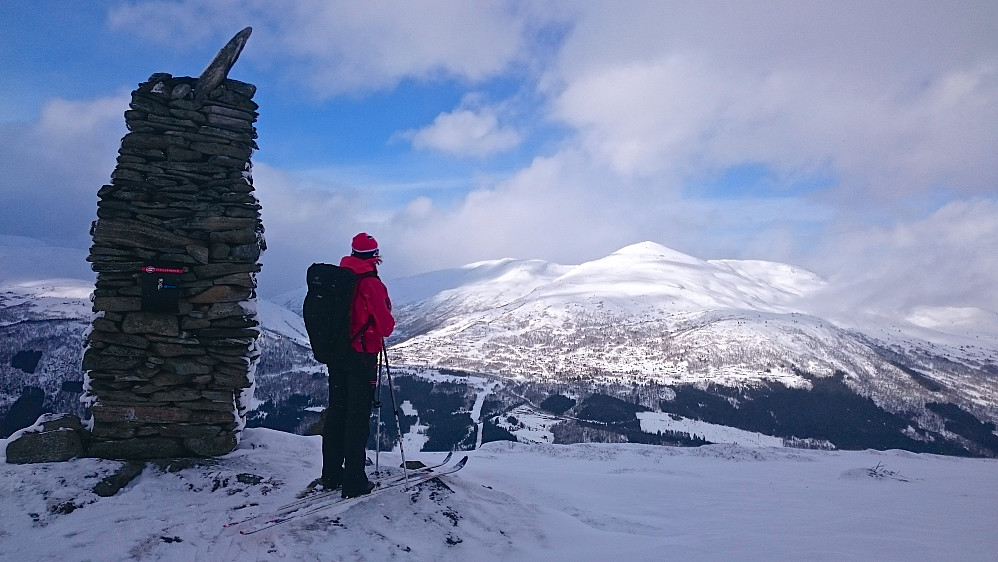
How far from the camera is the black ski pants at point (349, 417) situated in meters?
8.43

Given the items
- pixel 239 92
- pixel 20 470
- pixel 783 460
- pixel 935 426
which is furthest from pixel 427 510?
pixel 935 426

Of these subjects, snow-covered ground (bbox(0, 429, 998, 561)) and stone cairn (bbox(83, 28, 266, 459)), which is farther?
stone cairn (bbox(83, 28, 266, 459))

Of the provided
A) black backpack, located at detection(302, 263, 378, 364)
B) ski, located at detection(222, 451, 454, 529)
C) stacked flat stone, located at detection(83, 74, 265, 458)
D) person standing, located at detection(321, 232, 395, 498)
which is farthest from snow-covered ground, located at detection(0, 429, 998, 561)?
black backpack, located at detection(302, 263, 378, 364)

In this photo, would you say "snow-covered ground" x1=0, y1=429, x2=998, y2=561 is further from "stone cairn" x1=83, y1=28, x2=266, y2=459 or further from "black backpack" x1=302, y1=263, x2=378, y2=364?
"black backpack" x1=302, y1=263, x2=378, y2=364

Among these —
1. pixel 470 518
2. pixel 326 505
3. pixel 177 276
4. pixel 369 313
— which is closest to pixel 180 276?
pixel 177 276

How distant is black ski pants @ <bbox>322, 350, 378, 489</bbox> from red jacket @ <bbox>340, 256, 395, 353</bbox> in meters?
0.21

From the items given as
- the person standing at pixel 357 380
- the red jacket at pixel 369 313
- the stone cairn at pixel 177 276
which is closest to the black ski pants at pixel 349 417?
the person standing at pixel 357 380

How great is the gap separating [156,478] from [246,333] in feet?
9.82

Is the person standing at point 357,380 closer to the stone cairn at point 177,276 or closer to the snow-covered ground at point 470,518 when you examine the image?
the snow-covered ground at point 470,518

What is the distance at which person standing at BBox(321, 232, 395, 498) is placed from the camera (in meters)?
8.41

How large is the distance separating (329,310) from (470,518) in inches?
162

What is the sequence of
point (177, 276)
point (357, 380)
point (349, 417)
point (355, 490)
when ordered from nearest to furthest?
point (355, 490) < point (357, 380) < point (349, 417) < point (177, 276)

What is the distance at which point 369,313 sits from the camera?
847 cm

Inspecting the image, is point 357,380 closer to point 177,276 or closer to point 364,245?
point 364,245
